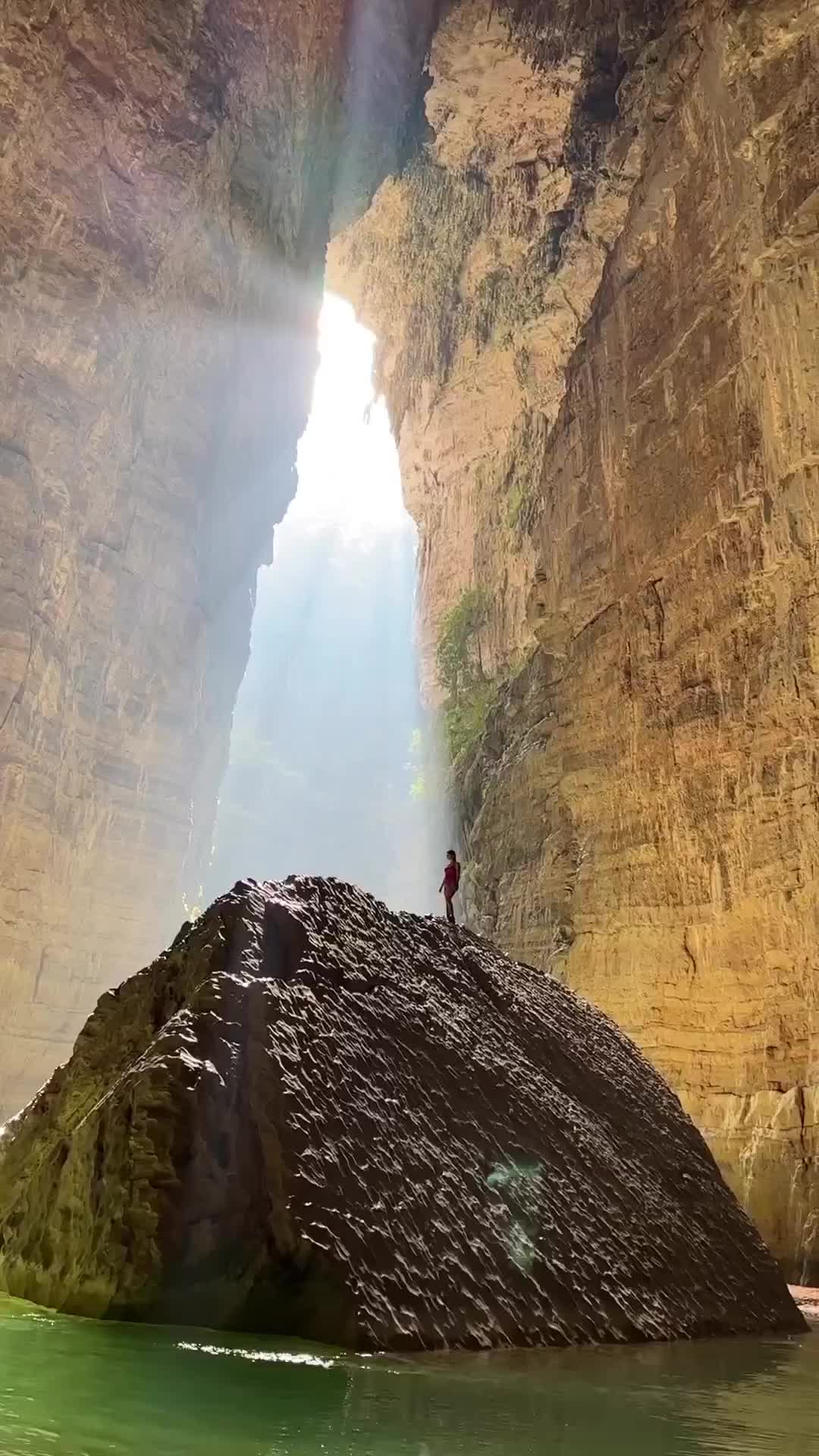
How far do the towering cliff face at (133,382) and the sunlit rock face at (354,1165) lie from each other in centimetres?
1338

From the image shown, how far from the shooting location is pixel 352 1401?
223cm

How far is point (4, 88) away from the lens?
1530 centimetres

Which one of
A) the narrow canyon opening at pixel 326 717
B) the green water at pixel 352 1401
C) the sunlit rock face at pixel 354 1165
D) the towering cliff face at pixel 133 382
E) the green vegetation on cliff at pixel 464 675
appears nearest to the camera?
the green water at pixel 352 1401

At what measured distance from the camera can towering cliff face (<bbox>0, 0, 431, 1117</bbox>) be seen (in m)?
16.5

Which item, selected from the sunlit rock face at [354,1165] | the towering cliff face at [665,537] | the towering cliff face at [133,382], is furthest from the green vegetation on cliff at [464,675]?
the sunlit rock face at [354,1165]

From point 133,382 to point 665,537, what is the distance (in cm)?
1052

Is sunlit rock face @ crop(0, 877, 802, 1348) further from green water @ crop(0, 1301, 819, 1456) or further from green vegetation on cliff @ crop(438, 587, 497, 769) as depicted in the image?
green vegetation on cliff @ crop(438, 587, 497, 769)

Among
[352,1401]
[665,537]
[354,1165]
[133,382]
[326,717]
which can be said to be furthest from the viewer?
[326,717]

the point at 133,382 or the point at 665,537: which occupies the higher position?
the point at 133,382

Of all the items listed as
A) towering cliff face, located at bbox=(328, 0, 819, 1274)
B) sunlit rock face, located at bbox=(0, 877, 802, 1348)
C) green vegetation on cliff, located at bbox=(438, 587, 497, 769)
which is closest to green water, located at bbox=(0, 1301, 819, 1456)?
sunlit rock face, located at bbox=(0, 877, 802, 1348)

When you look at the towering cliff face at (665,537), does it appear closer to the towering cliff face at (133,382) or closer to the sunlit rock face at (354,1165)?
the towering cliff face at (133,382)

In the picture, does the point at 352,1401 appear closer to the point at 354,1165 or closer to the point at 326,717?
the point at 354,1165

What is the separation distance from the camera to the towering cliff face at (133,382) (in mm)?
16500

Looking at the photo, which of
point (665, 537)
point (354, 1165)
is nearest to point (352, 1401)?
point (354, 1165)
